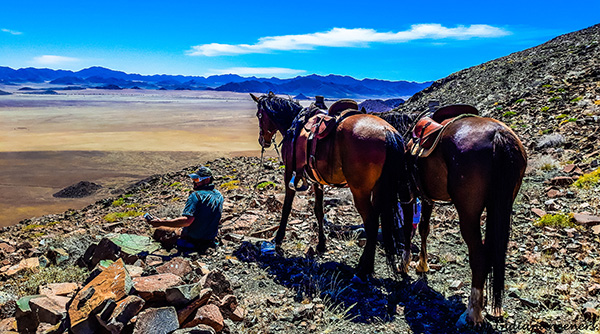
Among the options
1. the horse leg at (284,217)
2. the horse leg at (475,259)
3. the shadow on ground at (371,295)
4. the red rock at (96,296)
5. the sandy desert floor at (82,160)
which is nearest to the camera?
the red rock at (96,296)

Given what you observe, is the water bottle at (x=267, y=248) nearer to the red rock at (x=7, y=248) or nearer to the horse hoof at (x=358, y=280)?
the horse hoof at (x=358, y=280)

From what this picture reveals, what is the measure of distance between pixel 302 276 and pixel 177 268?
163cm

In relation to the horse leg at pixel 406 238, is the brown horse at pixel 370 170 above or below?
above

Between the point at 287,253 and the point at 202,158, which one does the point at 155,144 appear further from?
the point at 287,253

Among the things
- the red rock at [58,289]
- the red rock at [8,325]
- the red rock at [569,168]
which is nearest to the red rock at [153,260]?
the red rock at [58,289]

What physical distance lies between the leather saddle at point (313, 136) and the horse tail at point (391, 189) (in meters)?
0.87

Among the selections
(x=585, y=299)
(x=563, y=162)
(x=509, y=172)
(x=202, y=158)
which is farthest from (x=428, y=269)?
(x=202, y=158)

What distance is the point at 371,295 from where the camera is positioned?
4973mm

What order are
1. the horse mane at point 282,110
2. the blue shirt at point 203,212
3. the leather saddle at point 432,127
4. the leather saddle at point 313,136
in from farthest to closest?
the horse mane at point 282,110 → the blue shirt at point 203,212 → the leather saddle at point 313,136 → the leather saddle at point 432,127

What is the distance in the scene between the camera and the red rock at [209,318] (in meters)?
3.66

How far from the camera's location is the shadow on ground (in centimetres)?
443

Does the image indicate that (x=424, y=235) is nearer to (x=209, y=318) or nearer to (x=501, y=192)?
(x=501, y=192)

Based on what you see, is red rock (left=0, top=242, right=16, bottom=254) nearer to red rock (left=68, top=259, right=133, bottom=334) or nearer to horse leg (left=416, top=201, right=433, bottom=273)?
red rock (left=68, top=259, right=133, bottom=334)

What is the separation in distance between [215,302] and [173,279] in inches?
18.9
